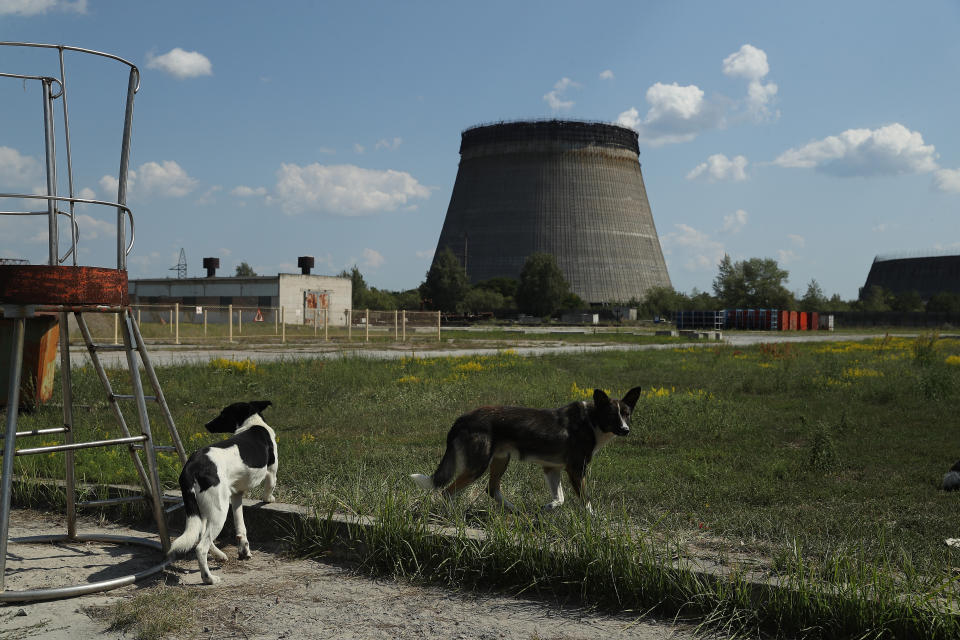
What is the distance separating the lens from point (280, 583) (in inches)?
159

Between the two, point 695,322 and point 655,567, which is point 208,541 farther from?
point 695,322

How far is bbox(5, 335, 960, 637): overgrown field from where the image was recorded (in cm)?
375

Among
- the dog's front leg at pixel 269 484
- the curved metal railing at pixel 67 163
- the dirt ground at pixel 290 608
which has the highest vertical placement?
the curved metal railing at pixel 67 163

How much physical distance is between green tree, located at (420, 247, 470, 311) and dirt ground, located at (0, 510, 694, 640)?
8226 centimetres

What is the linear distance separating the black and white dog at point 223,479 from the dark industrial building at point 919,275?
112 meters

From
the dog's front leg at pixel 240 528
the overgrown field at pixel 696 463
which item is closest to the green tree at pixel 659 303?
the overgrown field at pixel 696 463

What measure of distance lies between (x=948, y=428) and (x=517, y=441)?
6810 millimetres

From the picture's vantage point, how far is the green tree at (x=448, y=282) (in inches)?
3418

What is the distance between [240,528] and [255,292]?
64733mm

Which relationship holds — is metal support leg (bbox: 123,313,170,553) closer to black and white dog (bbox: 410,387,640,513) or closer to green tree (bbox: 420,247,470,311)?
black and white dog (bbox: 410,387,640,513)

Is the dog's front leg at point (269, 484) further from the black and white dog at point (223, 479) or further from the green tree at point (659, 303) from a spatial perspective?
the green tree at point (659, 303)

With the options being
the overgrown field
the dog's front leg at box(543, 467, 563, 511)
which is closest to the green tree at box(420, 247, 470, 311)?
the overgrown field

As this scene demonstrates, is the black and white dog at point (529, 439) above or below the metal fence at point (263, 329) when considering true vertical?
below

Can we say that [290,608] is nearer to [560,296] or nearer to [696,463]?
[696,463]
